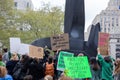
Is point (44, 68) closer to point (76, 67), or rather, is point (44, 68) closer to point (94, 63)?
point (94, 63)

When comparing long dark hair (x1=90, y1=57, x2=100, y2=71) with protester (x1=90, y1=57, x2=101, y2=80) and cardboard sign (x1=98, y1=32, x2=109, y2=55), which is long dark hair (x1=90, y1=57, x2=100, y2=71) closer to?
protester (x1=90, y1=57, x2=101, y2=80)

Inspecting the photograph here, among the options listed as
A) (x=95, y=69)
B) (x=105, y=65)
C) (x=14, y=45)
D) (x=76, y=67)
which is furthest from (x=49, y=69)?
(x=76, y=67)

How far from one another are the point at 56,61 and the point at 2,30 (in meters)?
26.9

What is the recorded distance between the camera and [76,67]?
9.95 metres

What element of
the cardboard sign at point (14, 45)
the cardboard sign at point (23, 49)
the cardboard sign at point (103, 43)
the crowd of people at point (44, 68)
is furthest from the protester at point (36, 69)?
the cardboard sign at point (103, 43)

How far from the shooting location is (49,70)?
13.3 meters

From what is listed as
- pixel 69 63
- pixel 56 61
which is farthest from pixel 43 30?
pixel 69 63

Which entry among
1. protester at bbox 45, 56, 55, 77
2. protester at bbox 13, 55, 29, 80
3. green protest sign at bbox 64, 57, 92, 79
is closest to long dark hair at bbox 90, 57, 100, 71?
protester at bbox 45, 56, 55, 77

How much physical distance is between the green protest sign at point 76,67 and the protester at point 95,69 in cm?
252

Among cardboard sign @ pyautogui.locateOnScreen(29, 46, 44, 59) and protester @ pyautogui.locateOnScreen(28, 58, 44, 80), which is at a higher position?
cardboard sign @ pyautogui.locateOnScreen(29, 46, 44, 59)

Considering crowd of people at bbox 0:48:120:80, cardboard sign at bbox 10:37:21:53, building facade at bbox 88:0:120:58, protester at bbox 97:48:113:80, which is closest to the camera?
crowd of people at bbox 0:48:120:80

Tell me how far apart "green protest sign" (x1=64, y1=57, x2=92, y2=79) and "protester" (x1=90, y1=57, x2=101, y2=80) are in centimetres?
252

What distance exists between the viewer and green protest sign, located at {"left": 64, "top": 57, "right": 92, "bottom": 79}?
9836 mm

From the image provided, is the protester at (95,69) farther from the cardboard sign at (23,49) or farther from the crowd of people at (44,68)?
the cardboard sign at (23,49)
